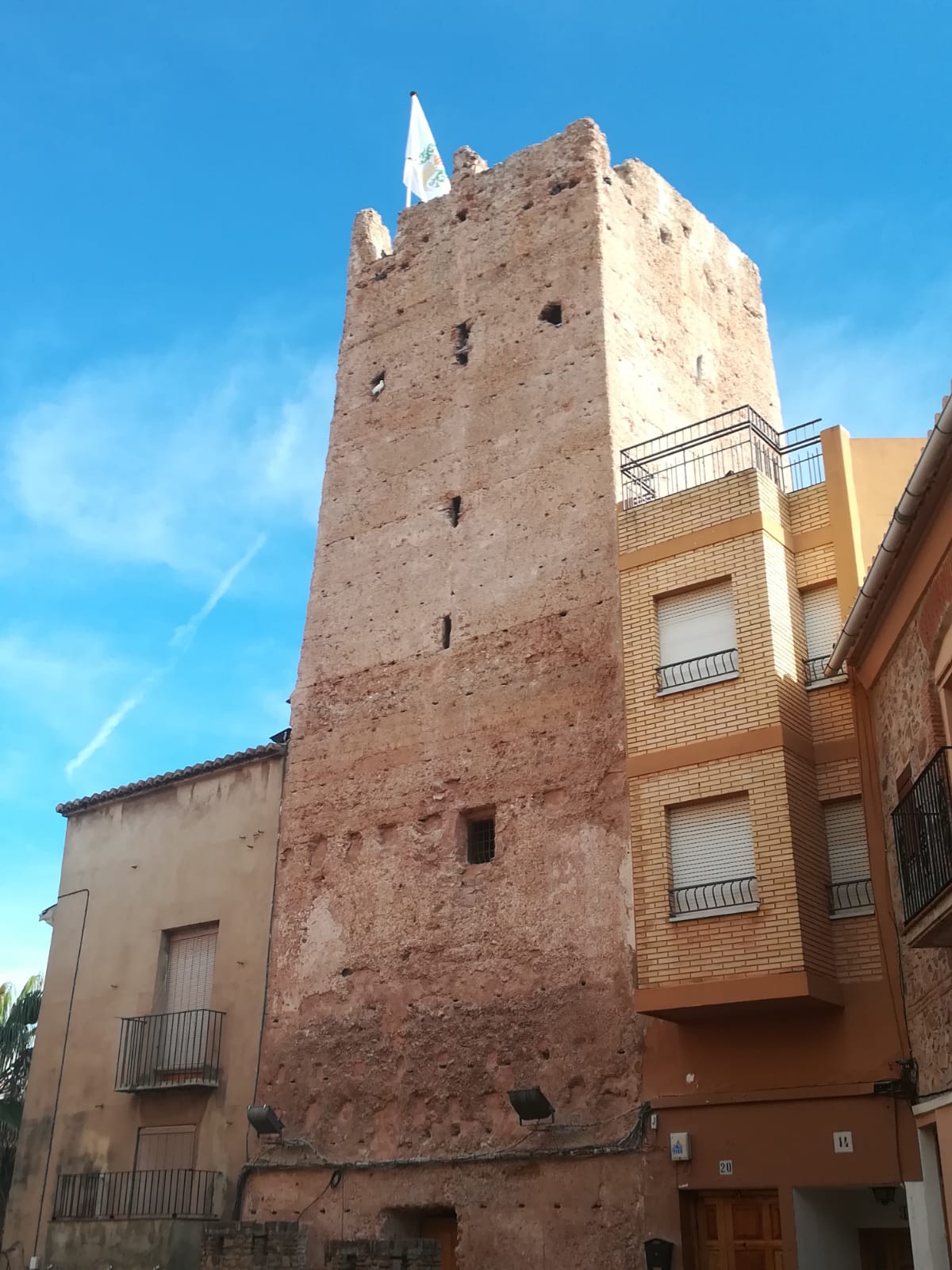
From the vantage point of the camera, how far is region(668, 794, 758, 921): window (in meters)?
13.9

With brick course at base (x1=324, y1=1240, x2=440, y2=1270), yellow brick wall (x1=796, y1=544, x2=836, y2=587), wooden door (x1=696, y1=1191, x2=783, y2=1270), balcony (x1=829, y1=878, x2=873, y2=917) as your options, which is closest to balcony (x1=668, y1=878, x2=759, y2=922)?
balcony (x1=829, y1=878, x2=873, y2=917)

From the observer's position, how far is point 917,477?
1094 centimetres

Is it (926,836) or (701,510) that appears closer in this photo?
(926,836)

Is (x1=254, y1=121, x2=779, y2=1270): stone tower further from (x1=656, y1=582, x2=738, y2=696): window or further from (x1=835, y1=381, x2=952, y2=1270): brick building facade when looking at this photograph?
(x1=835, y1=381, x2=952, y2=1270): brick building facade

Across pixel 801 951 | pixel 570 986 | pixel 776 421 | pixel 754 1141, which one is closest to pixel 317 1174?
pixel 570 986

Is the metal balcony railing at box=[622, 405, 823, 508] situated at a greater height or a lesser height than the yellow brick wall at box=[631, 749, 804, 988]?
greater

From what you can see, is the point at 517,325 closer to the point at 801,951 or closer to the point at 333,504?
the point at 333,504

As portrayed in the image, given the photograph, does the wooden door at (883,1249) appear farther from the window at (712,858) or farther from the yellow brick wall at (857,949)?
the window at (712,858)

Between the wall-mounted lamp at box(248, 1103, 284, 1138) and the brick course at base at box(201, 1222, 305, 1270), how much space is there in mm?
2777

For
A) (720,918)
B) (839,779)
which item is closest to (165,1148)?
(720,918)

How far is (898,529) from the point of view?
38.3 ft

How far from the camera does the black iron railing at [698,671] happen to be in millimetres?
14984

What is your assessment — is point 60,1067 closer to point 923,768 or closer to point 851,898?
point 851,898

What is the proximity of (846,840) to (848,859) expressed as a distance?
0.21 metres
